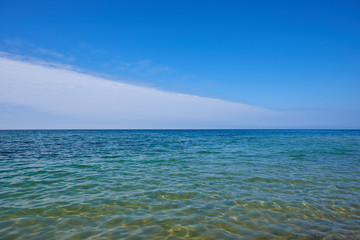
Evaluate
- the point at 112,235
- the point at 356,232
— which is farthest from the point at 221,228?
the point at 356,232

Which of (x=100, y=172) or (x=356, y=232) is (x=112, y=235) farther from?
(x=100, y=172)

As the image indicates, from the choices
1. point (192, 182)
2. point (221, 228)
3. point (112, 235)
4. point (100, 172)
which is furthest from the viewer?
point (100, 172)

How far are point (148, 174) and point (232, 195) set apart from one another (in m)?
5.68

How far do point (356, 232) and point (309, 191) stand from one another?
366 centimetres

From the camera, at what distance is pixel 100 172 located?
42.7 feet

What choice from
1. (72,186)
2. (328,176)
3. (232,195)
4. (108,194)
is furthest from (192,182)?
(328,176)

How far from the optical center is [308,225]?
19.5 ft

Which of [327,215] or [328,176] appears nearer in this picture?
[327,215]

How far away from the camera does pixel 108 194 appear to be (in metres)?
8.58

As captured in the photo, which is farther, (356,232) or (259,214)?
(259,214)

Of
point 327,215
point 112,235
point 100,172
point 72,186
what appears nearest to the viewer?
point 112,235

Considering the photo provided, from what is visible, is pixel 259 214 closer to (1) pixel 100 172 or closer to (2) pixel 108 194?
(2) pixel 108 194

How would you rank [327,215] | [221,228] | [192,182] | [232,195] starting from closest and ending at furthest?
[221,228] → [327,215] → [232,195] → [192,182]

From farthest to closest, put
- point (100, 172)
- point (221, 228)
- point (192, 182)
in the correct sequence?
point (100, 172)
point (192, 182)
point (221, 228)
